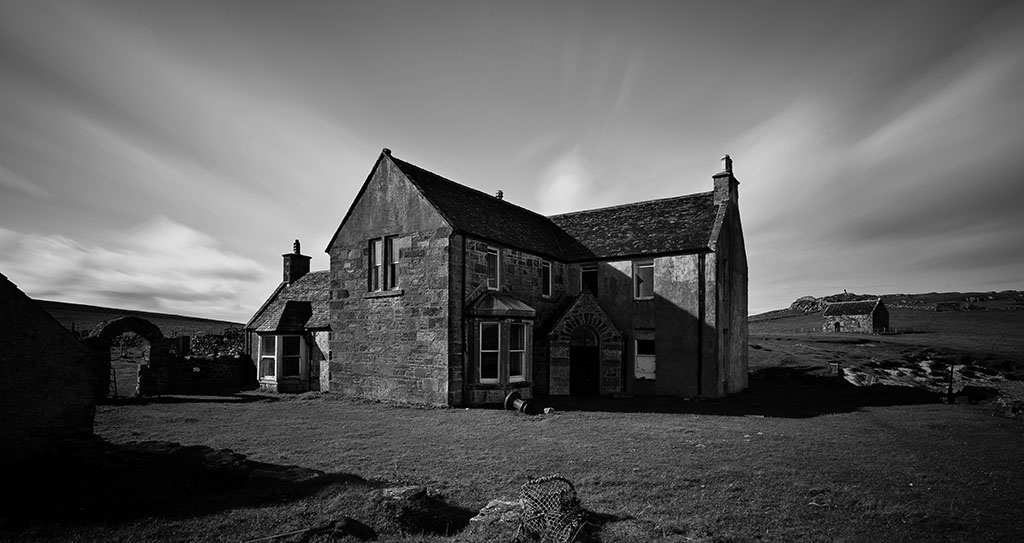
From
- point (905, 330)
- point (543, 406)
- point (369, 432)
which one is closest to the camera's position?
point (369, 432)

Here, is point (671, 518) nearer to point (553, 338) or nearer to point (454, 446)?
point (454, 446)

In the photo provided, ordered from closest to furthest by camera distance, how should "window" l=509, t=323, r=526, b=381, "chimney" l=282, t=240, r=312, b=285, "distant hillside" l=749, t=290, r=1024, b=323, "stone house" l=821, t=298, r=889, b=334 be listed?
"window" l=509, t=323, r=526, b=381, "chimney" l=282, t=240, r=312, b=285, "stone house" l=821, t=298, r=889, b=334, "distant hillside" l=749, t=290, r=1024, b=323

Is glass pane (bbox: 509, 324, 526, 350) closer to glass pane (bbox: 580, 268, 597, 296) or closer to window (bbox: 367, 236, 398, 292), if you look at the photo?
window (bbox: 367, 236, 398, 292)

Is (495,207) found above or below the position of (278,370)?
above

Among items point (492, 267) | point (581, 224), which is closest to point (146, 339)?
point (492, 267)

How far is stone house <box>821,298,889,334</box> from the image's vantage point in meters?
57.5

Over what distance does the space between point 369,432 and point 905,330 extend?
64.1 meters

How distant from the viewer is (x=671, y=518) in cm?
706

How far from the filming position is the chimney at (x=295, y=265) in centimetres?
2850

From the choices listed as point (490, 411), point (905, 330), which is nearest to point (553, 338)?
point (490, 411)

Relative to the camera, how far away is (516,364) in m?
20.6

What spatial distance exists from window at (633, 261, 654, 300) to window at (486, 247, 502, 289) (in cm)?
699

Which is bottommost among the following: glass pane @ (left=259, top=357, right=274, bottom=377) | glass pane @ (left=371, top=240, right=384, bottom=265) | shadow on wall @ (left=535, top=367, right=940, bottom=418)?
shadow on wall @ (left=535, top=367, right=940, bottom=418)

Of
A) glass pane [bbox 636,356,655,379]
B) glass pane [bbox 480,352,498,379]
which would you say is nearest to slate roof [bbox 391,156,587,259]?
glass pane [bbox 480,352,498,379]
